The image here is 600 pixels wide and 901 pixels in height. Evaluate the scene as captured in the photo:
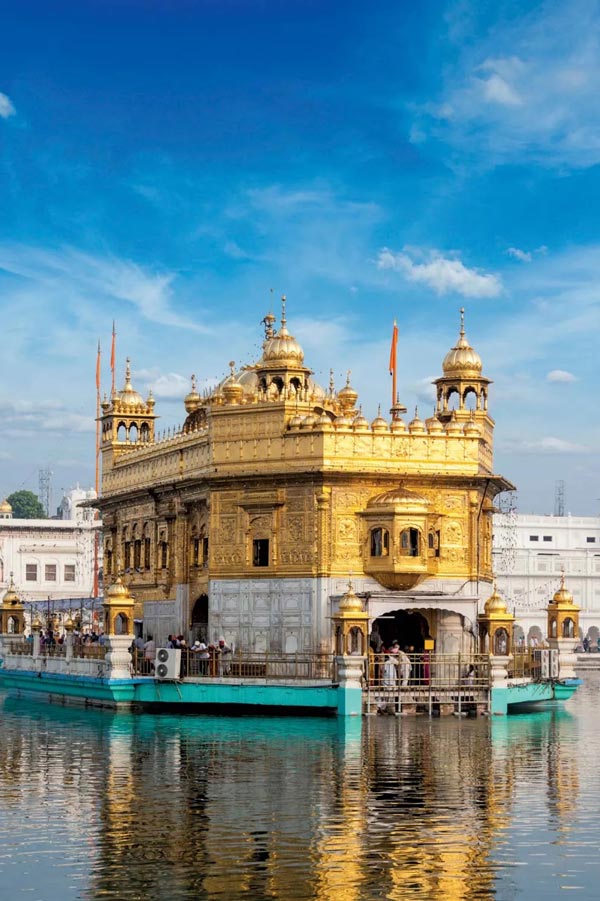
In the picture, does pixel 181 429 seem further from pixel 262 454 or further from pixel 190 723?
pixel 190 723

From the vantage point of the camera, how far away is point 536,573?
113562 mm

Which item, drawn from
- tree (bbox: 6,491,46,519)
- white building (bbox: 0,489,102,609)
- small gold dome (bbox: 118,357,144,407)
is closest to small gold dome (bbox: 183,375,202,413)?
small gold dome (bbox: 118,357,144,407)

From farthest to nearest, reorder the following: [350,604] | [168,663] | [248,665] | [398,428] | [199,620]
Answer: [199,620], [398,428], [248,665], [168,663], [350,604]

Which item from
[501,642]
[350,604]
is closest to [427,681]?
[501,642]

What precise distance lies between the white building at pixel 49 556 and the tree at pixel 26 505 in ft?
171

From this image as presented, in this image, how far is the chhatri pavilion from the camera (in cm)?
3900

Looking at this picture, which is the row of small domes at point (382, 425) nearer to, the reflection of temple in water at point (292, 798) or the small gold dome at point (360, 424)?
the small gold dome at point (360, 424)

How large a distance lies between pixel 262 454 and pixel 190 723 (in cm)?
800

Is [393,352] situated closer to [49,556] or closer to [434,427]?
[434,427]

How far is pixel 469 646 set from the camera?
4003 cm

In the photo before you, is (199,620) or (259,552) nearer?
(259,552)

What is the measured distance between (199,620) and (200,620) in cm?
4

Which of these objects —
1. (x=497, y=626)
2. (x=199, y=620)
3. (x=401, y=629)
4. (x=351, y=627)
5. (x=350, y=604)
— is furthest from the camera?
(x=199, y=620)

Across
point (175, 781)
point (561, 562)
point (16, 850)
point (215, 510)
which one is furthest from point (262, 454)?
point (561, 562)
